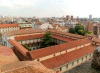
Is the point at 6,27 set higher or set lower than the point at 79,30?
higher

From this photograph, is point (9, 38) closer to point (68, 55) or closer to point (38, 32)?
point (38, 32)

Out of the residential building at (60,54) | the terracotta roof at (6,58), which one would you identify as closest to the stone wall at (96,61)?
the residential building at (60,54)

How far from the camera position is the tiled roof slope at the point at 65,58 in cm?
2256

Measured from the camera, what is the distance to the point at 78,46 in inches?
1233

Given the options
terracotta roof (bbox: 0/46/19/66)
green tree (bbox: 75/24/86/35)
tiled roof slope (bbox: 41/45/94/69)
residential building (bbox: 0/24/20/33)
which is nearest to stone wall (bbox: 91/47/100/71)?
tiled roof slope (bbox: 41/45/94/69)

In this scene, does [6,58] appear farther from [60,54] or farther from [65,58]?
[65,58]

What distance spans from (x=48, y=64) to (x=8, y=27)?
6533cm

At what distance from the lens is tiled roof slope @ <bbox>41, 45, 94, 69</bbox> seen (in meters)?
22.6

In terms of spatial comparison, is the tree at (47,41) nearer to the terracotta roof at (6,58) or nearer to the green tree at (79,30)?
the terracotta roof at (6,58)

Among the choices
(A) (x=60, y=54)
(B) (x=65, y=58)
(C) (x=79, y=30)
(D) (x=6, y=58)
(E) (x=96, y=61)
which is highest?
(C) (x=79, y=30)

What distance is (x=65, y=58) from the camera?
83.1 feet

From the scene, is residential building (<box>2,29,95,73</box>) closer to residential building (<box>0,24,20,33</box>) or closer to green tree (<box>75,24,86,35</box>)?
green tree (<box>75,24,86,35</box>)

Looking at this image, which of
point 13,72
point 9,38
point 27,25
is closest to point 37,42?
point 9,38

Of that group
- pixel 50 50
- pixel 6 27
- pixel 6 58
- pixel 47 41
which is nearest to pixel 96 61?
pixel 50 50
